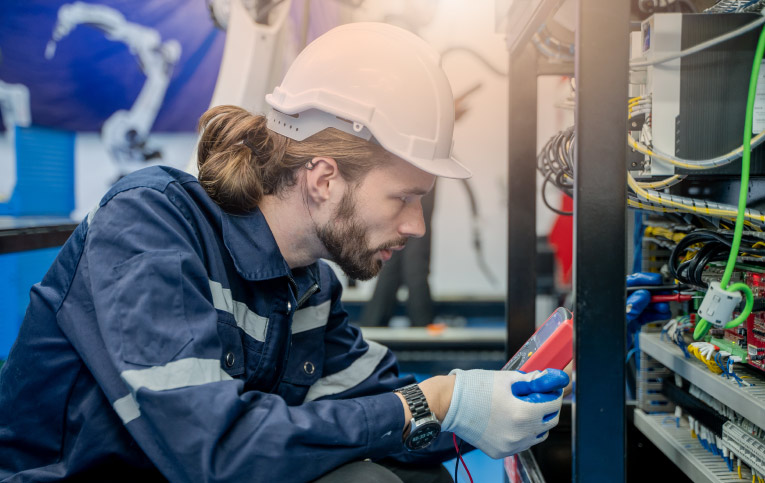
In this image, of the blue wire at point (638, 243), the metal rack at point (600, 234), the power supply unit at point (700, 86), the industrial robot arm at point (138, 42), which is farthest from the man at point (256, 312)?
the industrial robot arm at point (138, 42)

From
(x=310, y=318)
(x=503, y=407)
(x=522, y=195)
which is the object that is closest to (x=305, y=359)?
(x=310, y=318)

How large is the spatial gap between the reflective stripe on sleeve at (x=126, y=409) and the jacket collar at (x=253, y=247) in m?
0.29

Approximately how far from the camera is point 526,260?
1426mm

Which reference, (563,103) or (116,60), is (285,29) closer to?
(116,60)

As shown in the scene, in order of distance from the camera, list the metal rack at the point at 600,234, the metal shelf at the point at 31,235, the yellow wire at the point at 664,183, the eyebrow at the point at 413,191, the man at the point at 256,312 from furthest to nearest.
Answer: the metal shelf at the point at 31,235, the eyebrow at the point at 413,191, the yellow wire at the point at 664,183, the man at the point at 256,312, the metal rack at the point at 600,234

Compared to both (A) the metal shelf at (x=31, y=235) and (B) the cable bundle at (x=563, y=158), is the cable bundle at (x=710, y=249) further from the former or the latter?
(A) the metal shelf at (x=31, y=235)

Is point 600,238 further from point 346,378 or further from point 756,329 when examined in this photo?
point 346,378

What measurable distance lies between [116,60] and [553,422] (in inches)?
148

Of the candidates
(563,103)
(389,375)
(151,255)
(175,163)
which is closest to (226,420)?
(151,255)

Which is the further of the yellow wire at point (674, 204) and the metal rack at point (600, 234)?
the yellow wire at point (674, 204)

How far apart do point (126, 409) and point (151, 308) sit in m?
0.16

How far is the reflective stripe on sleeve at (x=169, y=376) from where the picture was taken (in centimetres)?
74

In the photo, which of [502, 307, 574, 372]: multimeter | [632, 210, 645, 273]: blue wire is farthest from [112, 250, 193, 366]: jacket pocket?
[632, 210, 645, 273]: blue wire

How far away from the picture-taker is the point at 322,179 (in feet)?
3.59
